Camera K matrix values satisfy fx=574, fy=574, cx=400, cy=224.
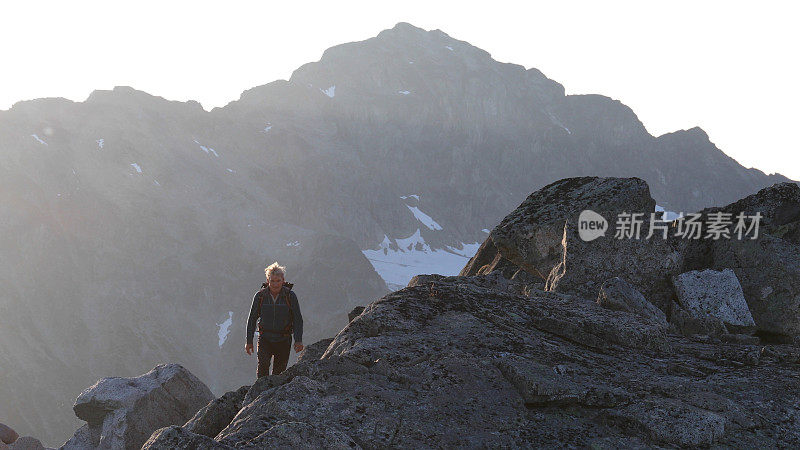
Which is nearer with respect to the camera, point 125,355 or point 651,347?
point 651,347

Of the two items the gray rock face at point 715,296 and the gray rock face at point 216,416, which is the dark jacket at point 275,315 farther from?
the gray rock face at point 715,296

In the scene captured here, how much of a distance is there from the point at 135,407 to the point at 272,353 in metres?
7.10

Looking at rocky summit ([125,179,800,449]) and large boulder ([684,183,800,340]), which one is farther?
large boulder ([684,183,800,340])

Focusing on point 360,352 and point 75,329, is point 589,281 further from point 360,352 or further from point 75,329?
point 75,329

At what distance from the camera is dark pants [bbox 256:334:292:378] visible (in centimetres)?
1352

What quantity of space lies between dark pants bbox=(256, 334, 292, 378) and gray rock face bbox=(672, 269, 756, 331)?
11.1 meters

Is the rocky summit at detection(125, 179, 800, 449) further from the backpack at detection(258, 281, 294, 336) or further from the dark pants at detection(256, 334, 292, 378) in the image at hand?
the backpack at detection(258, 281, 294, 336)

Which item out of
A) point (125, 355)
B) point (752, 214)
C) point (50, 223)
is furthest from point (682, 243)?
point (50, 223)

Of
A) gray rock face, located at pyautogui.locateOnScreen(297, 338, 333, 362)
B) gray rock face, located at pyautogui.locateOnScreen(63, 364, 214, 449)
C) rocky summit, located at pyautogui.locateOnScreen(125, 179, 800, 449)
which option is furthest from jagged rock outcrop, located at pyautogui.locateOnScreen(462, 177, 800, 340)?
gray rock face, located at pyautogui.locateOnScreen(63, 364, 214, 449)

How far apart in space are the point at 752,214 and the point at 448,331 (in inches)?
533

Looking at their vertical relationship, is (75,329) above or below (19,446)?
below

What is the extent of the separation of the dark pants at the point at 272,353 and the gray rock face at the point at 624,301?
805 centimetres

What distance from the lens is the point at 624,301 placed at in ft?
48.4

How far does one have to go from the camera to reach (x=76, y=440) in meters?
18.8
